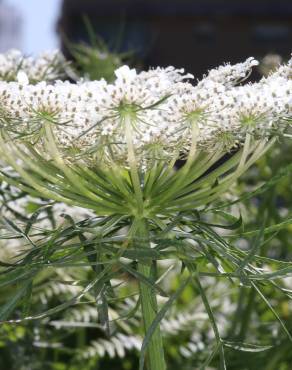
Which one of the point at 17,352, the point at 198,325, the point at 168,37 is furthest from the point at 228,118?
the point at 168,37

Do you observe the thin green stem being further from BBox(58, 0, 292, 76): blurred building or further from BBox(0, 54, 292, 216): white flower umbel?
BBox(58, 0, 292, 76): blurred building

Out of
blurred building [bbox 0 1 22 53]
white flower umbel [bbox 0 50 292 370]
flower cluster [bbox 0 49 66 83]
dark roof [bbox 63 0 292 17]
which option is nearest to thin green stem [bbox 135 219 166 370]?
white flower umbel [bbox 0 50 292 370]

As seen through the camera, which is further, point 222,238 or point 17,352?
point 17,352

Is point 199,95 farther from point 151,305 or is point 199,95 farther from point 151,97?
point 151,305

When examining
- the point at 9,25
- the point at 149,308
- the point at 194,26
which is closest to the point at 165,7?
the point at 194,26

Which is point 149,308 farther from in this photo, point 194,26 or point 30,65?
point 194,26
